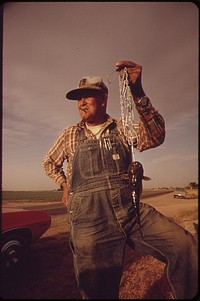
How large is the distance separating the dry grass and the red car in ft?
0.50

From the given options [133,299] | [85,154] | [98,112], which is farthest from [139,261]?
[98,112]

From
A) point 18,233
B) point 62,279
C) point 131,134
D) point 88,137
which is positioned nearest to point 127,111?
point 131,134

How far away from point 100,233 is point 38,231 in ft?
5.45

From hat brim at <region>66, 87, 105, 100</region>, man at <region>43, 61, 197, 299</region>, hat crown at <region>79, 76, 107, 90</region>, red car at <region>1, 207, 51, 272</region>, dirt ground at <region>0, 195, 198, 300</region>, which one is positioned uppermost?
hat crown at <region>79, 76, 107, 90</region>

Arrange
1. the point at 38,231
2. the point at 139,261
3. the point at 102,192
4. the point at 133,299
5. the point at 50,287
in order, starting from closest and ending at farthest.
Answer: the point at 102,192, the point at 133,299, the point at 50,287, the point at 139,261, the point at 38,231

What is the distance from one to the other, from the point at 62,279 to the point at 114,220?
0.93 meters

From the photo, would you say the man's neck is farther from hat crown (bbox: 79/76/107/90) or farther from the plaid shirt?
hat crown (bbox: 79/76/107/90)

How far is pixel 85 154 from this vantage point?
216 cm

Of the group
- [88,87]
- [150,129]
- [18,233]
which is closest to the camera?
[150,129]

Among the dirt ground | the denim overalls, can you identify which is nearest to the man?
the denim overalls

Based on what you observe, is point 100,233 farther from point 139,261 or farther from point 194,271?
point 139,261

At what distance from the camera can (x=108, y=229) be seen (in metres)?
2.04

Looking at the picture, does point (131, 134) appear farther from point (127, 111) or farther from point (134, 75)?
point (134, 75)

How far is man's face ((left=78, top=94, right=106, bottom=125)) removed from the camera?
2303mm
